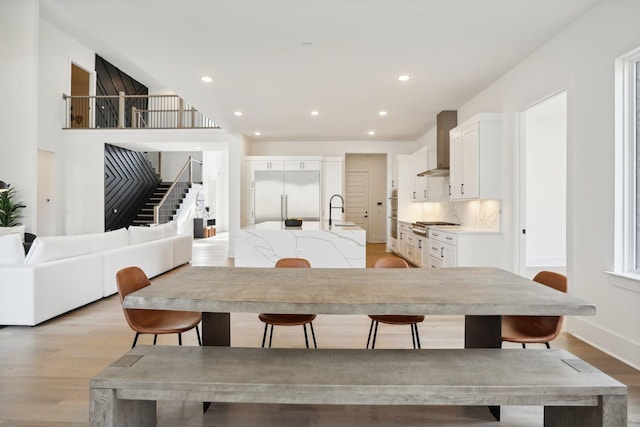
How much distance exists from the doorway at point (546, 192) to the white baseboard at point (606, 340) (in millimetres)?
2275

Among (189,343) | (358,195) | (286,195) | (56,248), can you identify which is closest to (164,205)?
(286,195)

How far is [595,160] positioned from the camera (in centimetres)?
318

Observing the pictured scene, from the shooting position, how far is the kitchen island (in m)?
5.15

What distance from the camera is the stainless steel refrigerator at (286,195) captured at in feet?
29.9

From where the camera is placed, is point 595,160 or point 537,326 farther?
point 595,160

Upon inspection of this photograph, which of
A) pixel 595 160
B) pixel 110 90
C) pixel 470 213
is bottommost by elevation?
pixel 470 213

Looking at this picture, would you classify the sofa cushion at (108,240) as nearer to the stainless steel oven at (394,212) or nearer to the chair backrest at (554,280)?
the chair backrest at (554,280)

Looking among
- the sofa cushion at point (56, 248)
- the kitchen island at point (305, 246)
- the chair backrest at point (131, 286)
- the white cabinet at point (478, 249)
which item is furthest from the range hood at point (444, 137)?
the sofa cushion at point (56, 248)

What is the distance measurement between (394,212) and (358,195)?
237cm

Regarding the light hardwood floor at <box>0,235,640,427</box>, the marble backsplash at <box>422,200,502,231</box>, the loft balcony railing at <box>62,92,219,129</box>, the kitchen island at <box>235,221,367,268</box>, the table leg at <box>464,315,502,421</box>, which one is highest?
the loft balcony railing at <box>62,92,219,129</box>

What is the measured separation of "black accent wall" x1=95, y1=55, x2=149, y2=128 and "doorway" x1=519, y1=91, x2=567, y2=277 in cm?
1103

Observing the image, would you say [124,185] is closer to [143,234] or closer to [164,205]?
[164,205]

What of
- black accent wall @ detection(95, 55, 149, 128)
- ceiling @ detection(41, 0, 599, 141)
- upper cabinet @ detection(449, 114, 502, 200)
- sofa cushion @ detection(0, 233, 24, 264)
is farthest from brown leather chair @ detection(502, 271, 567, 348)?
black accent wall @ detection(95, 55, 149, 128)

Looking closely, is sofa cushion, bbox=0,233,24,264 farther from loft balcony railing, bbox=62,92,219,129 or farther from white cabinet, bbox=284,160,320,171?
white cabinet, bbox=284,160,320,171
